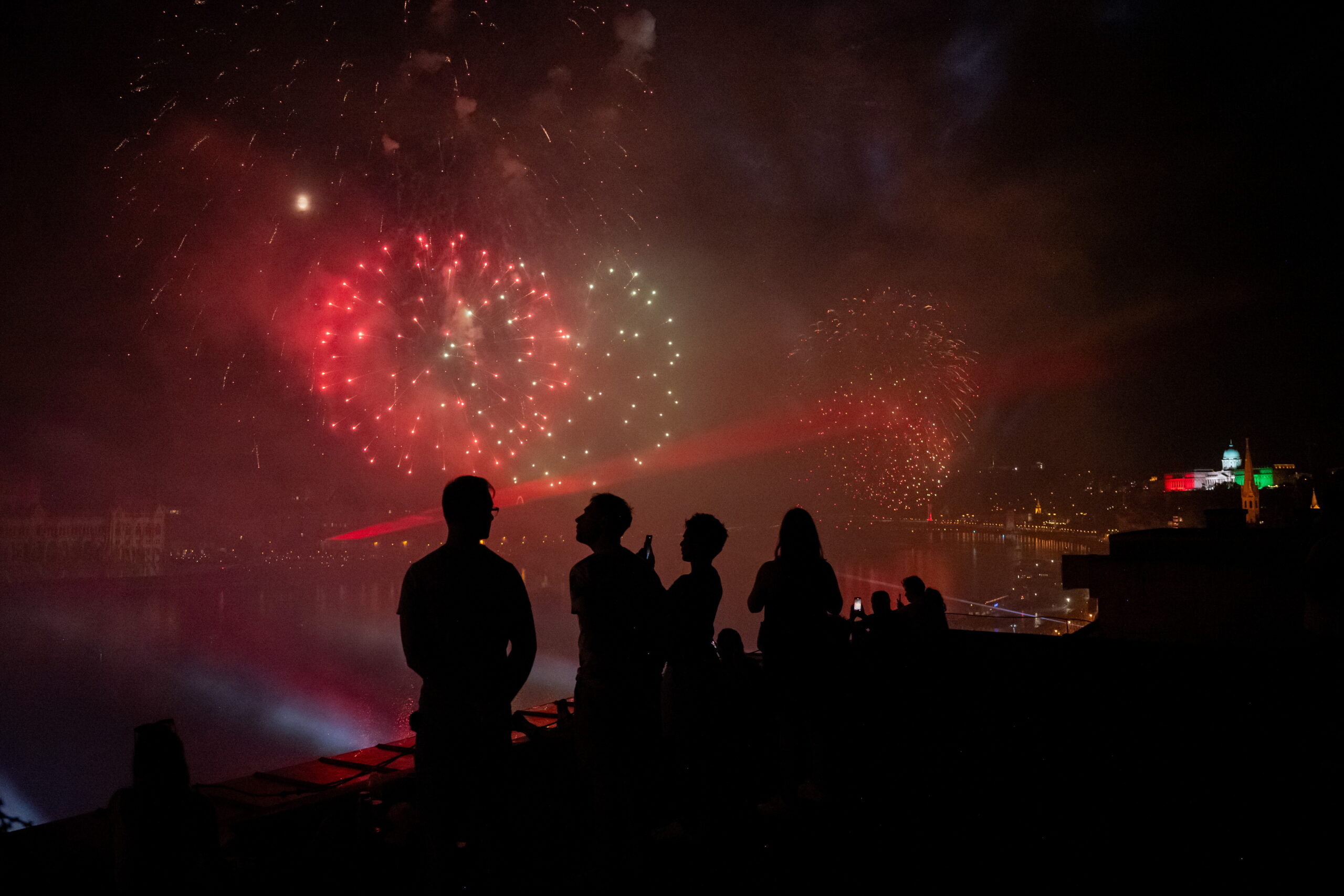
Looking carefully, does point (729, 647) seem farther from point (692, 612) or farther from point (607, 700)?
point (607, 700)

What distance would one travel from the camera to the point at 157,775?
2.69 m

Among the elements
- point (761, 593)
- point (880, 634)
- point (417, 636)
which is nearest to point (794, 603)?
point (761, 593)

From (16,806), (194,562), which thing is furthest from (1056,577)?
(194,562)

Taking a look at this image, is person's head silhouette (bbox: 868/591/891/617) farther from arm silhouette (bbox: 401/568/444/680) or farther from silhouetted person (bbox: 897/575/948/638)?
arm silhouette (bbox: 401/568/444/680)

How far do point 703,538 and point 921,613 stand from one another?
15.4 ft

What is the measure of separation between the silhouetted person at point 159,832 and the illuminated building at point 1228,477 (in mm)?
112204

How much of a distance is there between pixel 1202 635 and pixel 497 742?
32.6ft

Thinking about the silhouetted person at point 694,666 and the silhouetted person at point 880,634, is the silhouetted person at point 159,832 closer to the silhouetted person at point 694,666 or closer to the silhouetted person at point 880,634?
the silhouetted person at point 694,666

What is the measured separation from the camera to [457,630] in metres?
3.01

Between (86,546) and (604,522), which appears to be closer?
(604,522)

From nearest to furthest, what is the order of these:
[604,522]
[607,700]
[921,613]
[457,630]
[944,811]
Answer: [457,630] → [607,700] → [604,522] → [944,811] → [921,613]

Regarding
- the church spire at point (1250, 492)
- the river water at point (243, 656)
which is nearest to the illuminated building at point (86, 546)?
the river water at point (243, 656)

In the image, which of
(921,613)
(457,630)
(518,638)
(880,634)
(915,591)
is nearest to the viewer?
(457,630)

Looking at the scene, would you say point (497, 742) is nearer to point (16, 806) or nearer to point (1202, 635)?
point (1202, 635)
